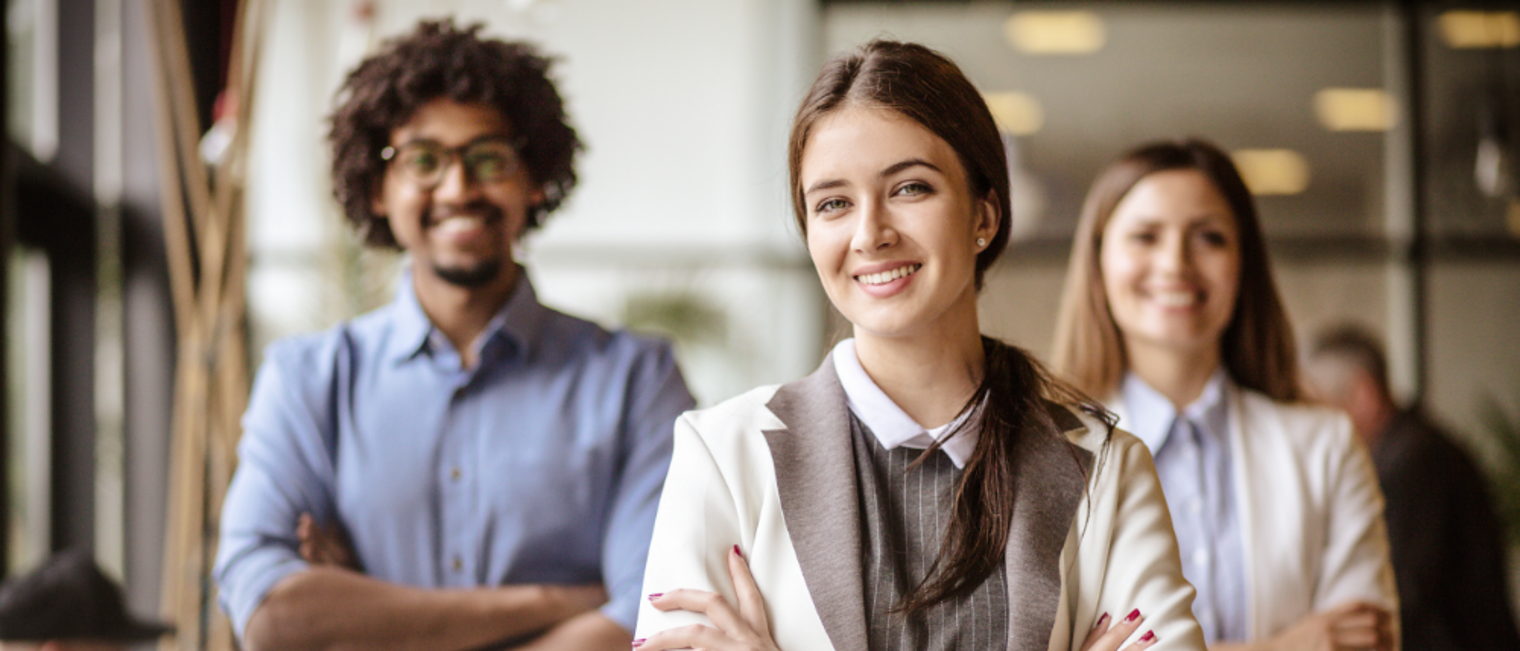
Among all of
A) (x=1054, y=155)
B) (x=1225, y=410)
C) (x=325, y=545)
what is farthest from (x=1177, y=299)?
(x=1054, y=155)

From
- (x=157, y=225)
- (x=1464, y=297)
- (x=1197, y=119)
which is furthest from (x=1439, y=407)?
(x=157, y=225)

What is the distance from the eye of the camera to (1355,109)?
219 inches

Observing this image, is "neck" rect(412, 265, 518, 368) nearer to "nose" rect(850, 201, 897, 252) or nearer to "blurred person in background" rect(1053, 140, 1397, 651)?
"nose" rect(850, 201, 897, 252)

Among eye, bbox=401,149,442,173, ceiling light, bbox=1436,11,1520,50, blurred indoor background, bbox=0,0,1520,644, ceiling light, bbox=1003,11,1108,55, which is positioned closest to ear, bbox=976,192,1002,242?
eye, bbox=401,149,442,173

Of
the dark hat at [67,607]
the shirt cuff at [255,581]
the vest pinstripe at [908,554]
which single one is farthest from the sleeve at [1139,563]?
the dark hat at [67,607]

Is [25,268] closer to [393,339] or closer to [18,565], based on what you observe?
[18,565]

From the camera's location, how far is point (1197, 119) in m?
5.54

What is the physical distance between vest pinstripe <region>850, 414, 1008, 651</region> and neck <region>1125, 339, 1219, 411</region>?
33.6 inches

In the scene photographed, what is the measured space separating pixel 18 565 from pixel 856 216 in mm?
3029

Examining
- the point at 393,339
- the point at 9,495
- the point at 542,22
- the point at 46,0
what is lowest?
the point at 9,495

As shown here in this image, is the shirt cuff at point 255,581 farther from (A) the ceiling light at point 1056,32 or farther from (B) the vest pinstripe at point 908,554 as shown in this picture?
(A) the ceiling light at point 1056,32

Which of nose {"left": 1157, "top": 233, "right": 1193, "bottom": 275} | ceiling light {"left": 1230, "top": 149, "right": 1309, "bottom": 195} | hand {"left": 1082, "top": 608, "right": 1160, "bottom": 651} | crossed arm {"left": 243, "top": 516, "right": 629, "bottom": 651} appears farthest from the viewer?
ceiling light {"left": 1230, "top": 149, "right": 1309, "bottom": 195}

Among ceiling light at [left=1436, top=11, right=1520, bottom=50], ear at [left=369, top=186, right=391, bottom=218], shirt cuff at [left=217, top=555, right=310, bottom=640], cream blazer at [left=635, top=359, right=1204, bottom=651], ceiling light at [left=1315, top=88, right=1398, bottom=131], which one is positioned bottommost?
shirt cuff at [left=217, top=555, right=310, bottom=640]

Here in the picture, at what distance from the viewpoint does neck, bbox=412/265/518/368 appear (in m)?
1.90
